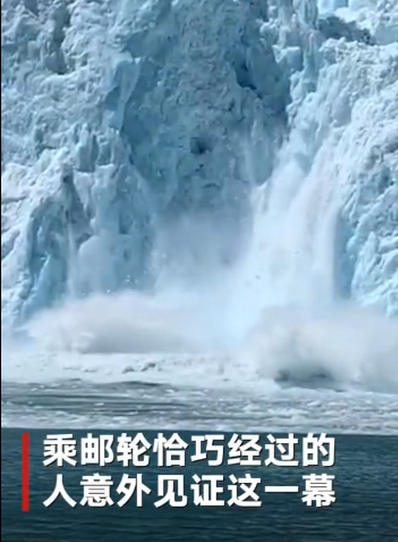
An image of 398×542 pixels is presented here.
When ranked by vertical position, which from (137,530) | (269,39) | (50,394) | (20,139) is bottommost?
(137,530)

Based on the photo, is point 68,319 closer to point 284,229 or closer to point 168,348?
point 168,348

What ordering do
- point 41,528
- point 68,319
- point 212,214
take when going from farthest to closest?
point 212,214 < point 68,319 < point 41,528

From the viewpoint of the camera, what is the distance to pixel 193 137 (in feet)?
10.5

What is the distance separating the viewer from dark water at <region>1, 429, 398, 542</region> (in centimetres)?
274

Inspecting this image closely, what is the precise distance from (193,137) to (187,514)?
1148 mm

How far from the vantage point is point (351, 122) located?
3344 millimetres

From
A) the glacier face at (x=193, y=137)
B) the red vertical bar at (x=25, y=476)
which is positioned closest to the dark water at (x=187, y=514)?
the red vertical bar at (x=25, y=476)

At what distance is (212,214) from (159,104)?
39cm

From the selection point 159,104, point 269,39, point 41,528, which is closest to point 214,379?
point 41,528

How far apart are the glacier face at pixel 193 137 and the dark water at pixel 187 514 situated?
48cm

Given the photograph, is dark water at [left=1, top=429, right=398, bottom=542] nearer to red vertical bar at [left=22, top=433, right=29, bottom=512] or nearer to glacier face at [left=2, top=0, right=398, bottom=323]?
red vertical bar at [left=22, top=433, right=29, bottom=512]

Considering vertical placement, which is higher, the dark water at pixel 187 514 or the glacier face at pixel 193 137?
the glacier face at pixel 193 137

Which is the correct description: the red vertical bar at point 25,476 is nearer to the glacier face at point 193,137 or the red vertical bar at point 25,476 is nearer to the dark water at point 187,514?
the dark water at point 187,514

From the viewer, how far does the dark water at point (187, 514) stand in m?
2.74
